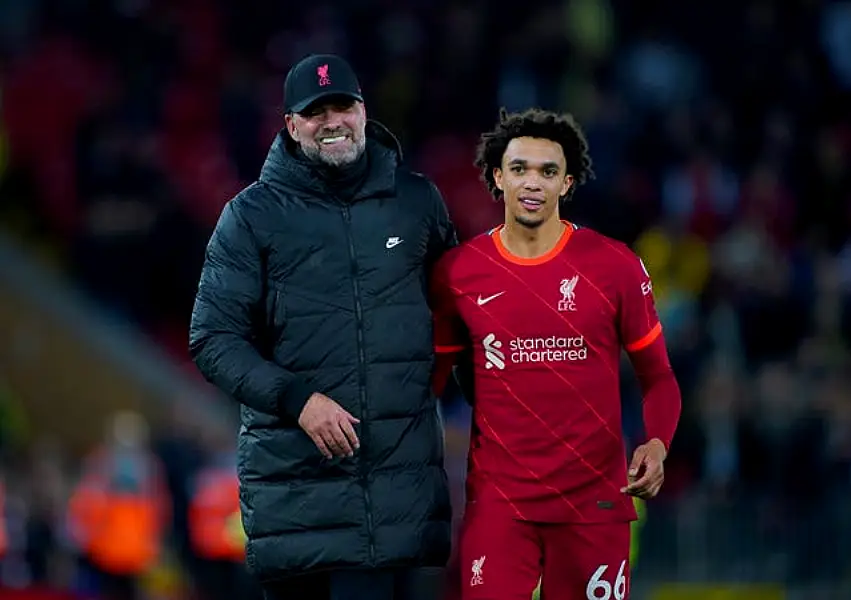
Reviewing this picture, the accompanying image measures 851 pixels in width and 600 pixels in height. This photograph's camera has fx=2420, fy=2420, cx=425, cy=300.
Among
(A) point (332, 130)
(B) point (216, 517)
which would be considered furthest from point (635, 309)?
(B) point (216, 517)

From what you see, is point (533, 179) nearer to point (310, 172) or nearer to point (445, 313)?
point (445, 313)

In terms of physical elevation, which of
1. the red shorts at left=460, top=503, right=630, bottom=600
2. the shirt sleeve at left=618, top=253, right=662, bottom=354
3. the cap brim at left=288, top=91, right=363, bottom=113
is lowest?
the red shorts at left=460, top=503, right=630, bottom=600

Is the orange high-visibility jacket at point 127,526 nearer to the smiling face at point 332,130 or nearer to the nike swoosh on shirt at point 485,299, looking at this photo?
the nike swoosh on shirt at point 485,299

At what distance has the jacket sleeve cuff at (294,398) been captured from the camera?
7.21m

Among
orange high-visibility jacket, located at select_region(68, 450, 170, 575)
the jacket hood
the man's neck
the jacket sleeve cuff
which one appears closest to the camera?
the jacket sleeve cuff

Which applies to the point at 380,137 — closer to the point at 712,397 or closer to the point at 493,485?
the point at 493,485

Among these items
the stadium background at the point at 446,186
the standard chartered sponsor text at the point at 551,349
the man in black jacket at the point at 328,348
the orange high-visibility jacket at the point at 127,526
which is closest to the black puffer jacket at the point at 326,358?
the man in black jacket at the point at 328,348

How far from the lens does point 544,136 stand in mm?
7629

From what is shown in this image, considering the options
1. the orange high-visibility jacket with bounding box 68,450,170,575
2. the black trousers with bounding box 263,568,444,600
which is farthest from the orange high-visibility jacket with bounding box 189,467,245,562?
the black trousers with bounding box 263,568,444,600

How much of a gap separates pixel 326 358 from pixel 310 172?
579mm

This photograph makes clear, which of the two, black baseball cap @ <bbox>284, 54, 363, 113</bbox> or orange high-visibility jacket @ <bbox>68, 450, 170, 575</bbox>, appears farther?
orange high-visibility jacket @ <bbox>68, 450, 170, 575</bbox>

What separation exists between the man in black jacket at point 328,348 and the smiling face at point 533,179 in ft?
1.23

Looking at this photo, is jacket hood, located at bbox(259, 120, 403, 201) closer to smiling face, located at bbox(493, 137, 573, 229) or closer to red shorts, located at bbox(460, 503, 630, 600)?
smiling face, located at bbox(493, 137, 573, 229)

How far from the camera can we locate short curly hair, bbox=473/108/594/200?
7633mm
